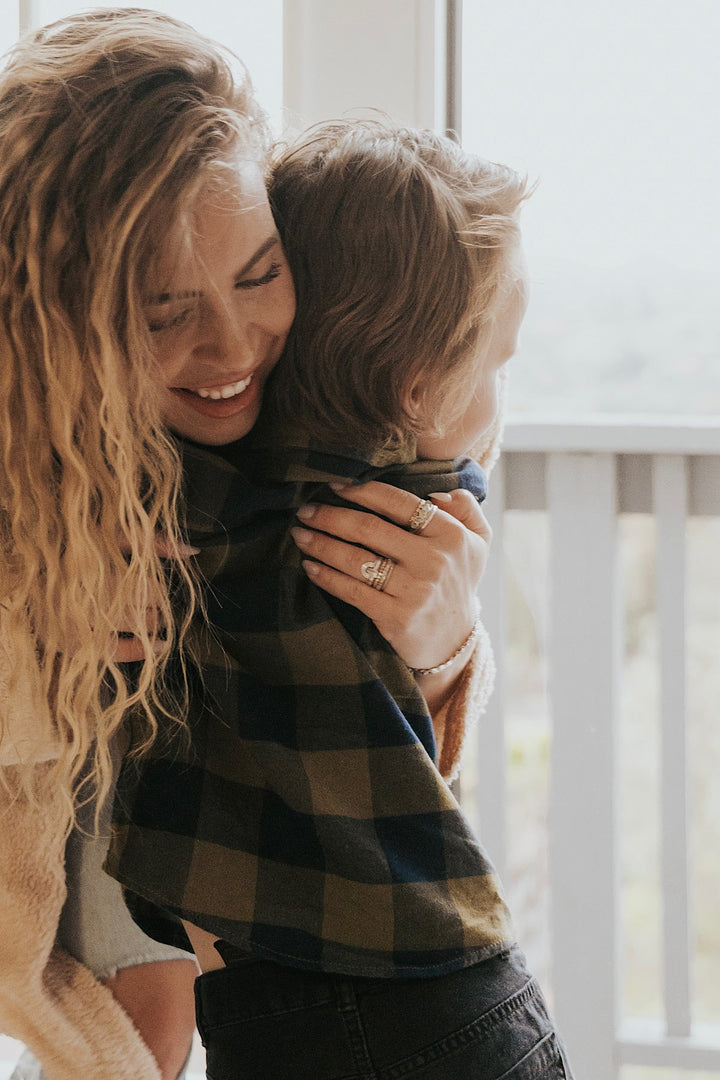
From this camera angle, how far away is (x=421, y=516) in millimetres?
941

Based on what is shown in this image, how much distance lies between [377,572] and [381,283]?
266 millimetres

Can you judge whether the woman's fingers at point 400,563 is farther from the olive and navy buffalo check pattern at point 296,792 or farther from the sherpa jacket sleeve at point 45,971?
the sherpa jacket sleeve at point 45,971

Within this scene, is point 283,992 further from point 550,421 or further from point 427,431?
point 550,421

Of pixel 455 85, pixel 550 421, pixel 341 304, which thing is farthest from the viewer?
pixel 550 421

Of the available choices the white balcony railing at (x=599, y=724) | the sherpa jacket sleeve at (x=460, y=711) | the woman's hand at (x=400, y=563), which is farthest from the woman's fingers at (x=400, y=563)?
the white balcony railing at (x=599, y=724)

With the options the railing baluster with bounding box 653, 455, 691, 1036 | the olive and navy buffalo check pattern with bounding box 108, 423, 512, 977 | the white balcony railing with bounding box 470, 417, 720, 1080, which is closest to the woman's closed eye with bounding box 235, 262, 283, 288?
the olive and navy buffalo check pattern with bounding box 108, 423, 512, 977

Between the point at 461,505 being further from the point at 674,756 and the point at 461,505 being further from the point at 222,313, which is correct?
the point at 674,756

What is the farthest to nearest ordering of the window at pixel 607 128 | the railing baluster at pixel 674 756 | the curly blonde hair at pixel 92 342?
the railing baluster at pixel 674 756
the window at pixel 607 128
the curly blonde hair at pixel 92 342

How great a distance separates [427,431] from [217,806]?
1.34 feet

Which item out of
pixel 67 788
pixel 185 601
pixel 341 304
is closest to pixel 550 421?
pixel 341 304

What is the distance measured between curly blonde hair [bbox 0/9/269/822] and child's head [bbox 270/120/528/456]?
0.09m

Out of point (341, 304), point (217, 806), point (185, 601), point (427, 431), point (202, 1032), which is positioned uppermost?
point (341, 304)

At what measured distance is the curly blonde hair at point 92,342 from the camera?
0.71 meters

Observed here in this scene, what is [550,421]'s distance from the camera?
1.41 meters
